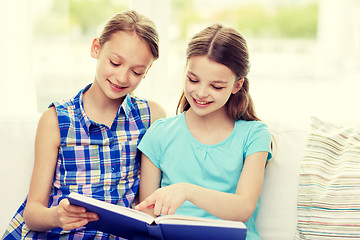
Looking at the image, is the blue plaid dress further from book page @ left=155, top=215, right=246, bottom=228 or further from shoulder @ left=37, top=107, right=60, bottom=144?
book page @ left=155, top=215, right=246, bottom=228

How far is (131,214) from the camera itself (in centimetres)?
106

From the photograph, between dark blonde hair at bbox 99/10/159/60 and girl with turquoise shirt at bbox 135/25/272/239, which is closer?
girl with turquoise shirt at bbox 135/25/272/239

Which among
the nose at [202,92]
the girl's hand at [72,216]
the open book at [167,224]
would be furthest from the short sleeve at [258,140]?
the girl's hand at [72,216]

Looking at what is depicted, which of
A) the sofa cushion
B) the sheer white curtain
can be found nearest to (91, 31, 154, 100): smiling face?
the sofa cushion

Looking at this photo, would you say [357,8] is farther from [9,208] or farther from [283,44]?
[9,208]

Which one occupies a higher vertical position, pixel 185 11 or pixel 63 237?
pixel 185 11

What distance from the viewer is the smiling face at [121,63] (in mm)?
1441

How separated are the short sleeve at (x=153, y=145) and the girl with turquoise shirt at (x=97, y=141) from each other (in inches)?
2.1

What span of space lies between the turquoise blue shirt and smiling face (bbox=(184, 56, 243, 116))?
5.7 inches

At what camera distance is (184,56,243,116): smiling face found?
1396 mm

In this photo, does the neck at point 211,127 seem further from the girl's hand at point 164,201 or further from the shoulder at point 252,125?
the girl's hand at point 164,201

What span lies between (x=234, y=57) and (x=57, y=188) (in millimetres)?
789

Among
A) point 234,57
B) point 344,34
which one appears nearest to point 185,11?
point 344,34

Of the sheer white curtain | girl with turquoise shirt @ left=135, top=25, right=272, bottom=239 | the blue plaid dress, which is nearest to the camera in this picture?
girl with turquoise shirt @ left=135, top=25, right=272, bottom=239
